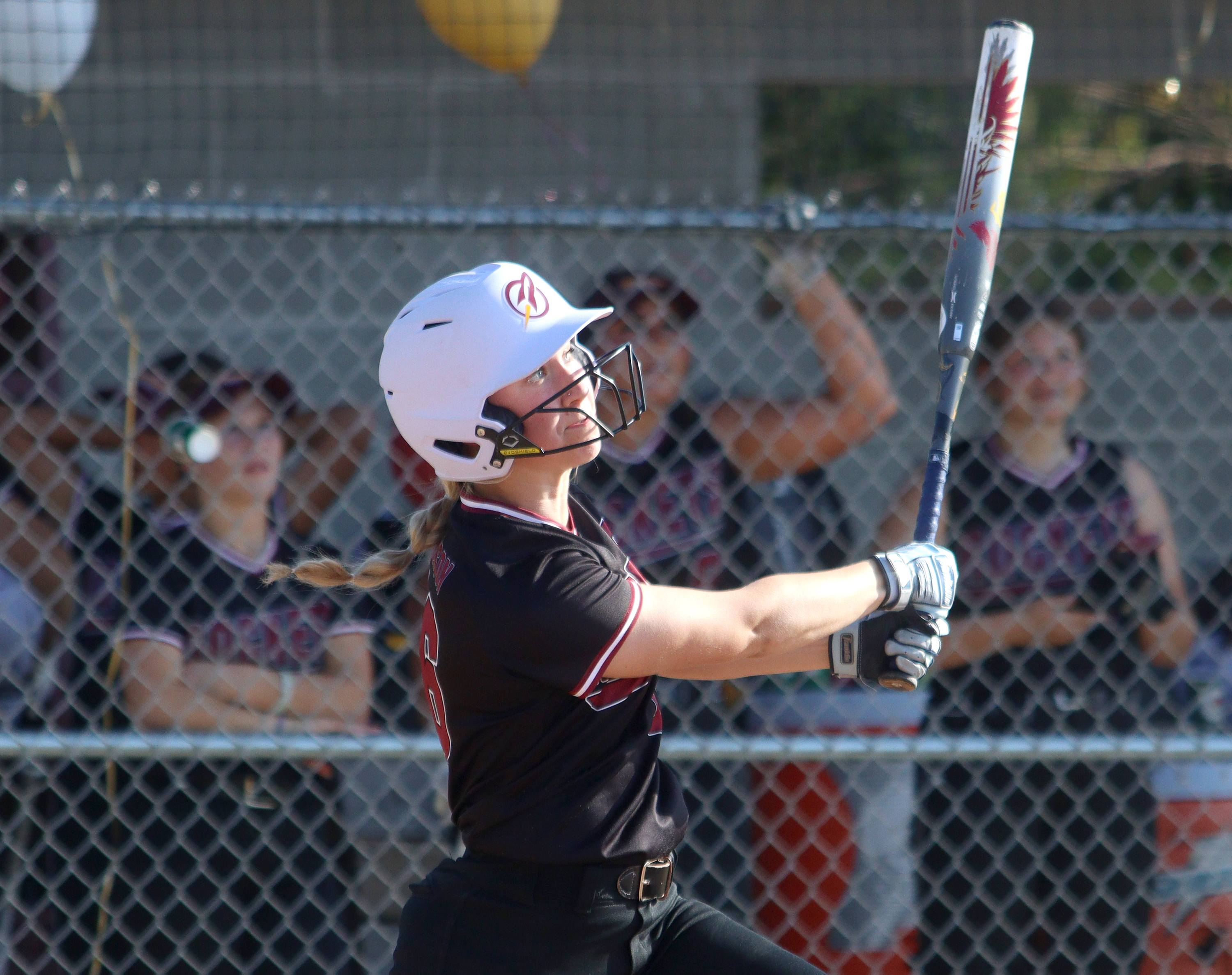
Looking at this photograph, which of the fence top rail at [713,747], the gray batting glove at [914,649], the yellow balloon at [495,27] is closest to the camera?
the gray batting glove at [914,649]

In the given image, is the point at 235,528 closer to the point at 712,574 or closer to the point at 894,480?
the point at 712,574

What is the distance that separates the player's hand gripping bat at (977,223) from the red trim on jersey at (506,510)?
2.24 feet

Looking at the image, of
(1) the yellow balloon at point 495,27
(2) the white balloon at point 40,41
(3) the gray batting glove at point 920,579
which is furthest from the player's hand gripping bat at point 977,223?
(2) the white balloon at point 40,41

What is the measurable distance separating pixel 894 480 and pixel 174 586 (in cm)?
282

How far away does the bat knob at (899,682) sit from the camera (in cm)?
219

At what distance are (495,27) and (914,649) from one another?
283 cm

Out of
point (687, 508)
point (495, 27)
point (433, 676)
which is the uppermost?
point (495, 27)

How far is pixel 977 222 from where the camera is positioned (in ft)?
7.97

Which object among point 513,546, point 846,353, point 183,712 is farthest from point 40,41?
point 513,546

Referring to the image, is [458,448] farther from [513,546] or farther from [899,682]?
[899,682]

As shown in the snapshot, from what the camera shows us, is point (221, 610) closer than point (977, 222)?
No

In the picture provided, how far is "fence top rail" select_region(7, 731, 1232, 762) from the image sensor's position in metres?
2.76

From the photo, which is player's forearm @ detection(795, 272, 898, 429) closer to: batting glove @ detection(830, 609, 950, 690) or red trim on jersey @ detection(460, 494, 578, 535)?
batting glove @ detection(830, 609, 950, 690)

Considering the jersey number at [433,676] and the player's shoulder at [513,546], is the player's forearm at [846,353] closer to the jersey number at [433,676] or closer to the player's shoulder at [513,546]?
the player's shoulder at [513,546]
